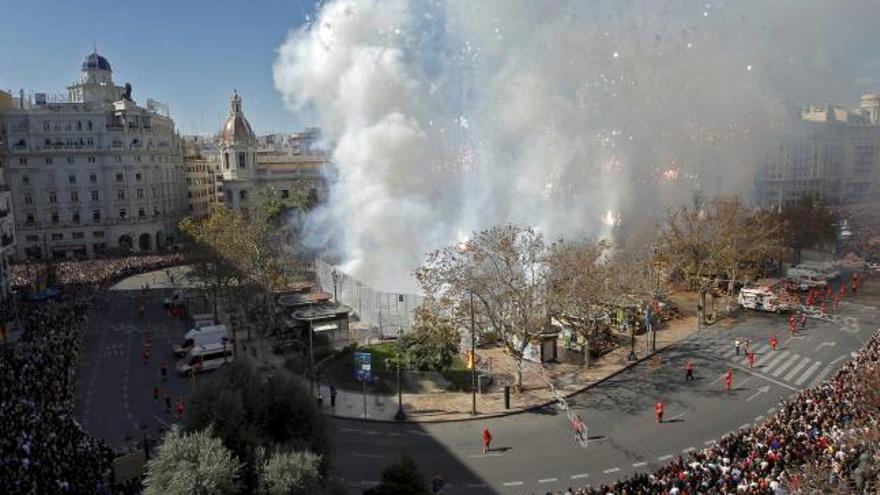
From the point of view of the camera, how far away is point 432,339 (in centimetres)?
2761

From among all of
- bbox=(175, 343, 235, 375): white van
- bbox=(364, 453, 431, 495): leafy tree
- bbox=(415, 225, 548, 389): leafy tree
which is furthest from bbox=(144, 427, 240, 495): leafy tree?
bbox=(175, 343, 235, 375): white van

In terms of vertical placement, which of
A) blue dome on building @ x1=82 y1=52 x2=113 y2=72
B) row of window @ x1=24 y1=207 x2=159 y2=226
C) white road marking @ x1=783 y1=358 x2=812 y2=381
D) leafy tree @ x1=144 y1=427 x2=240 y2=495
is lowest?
white road marking @ x1=783 y1=358 x2=812 y2=381

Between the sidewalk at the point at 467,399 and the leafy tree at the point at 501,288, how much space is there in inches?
41.3

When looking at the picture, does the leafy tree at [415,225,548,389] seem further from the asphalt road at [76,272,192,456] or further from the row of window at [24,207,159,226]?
the row of window at [24,207,159,226]

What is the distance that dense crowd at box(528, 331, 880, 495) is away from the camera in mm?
14859

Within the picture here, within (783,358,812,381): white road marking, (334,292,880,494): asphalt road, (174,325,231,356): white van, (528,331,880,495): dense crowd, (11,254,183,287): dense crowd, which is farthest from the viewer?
(11,254,183,287): dense crowd

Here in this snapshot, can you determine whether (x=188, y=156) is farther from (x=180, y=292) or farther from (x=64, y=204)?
(x=180, y=292)

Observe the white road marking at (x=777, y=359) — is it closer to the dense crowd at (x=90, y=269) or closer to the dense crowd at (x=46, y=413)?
the dense crowd at (x=46, y=413)

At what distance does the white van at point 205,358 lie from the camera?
97.8 ft

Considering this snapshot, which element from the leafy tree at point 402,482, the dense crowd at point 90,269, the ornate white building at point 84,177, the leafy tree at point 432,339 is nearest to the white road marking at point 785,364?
the leafy tree at point 432,339

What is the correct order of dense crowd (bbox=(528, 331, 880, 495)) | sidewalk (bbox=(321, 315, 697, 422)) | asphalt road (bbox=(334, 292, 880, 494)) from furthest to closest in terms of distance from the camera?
sidewalk (bbox=(321, 315, 697, 422)) < asphalt road (bbox=(334, 292, 880, 494)) < dense crowd (bbox=(528, 331, 880, 495))

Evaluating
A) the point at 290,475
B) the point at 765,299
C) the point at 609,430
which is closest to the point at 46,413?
the point at 290,475

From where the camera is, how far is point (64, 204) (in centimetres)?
6712

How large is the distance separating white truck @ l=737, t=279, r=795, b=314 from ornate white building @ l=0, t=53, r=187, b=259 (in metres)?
58.8
